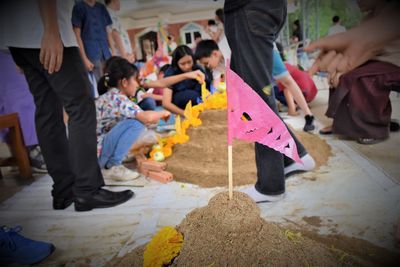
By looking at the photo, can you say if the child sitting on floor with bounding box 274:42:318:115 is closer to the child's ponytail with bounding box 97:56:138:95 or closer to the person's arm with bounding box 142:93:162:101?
the person's arm with bounding box 142:93:162:101

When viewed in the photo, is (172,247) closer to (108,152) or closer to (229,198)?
(229,198)

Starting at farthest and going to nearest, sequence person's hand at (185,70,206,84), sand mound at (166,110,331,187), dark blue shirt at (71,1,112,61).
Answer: person's hand at (185,70,206,84), dark blue shirt at (71,1,112,61), sand mound at (166,110,331,187)

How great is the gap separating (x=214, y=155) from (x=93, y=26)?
188 centimetres

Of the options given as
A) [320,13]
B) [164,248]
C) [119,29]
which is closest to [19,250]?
[164,248]

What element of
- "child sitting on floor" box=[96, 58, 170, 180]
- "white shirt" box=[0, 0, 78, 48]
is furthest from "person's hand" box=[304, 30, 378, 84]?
"child sitting on floor" box=[96, 58, 170, 180]

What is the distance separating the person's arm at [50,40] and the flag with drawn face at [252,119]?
87 centimetres

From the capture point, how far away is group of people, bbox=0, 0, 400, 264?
0.93 metres

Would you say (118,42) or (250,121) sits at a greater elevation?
(118,42)

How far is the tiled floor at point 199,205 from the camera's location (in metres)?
1.19

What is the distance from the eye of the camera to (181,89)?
309 cm

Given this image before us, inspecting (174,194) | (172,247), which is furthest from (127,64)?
(172,247)

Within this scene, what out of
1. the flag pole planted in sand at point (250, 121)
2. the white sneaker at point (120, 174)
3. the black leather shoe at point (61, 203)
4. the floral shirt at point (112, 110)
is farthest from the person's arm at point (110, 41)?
the flag pole planted in sand at point (250, 121)

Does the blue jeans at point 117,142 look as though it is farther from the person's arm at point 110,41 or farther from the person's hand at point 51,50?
the person's arm at point 110,41

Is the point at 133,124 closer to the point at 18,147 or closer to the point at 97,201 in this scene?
the point at 97,201
